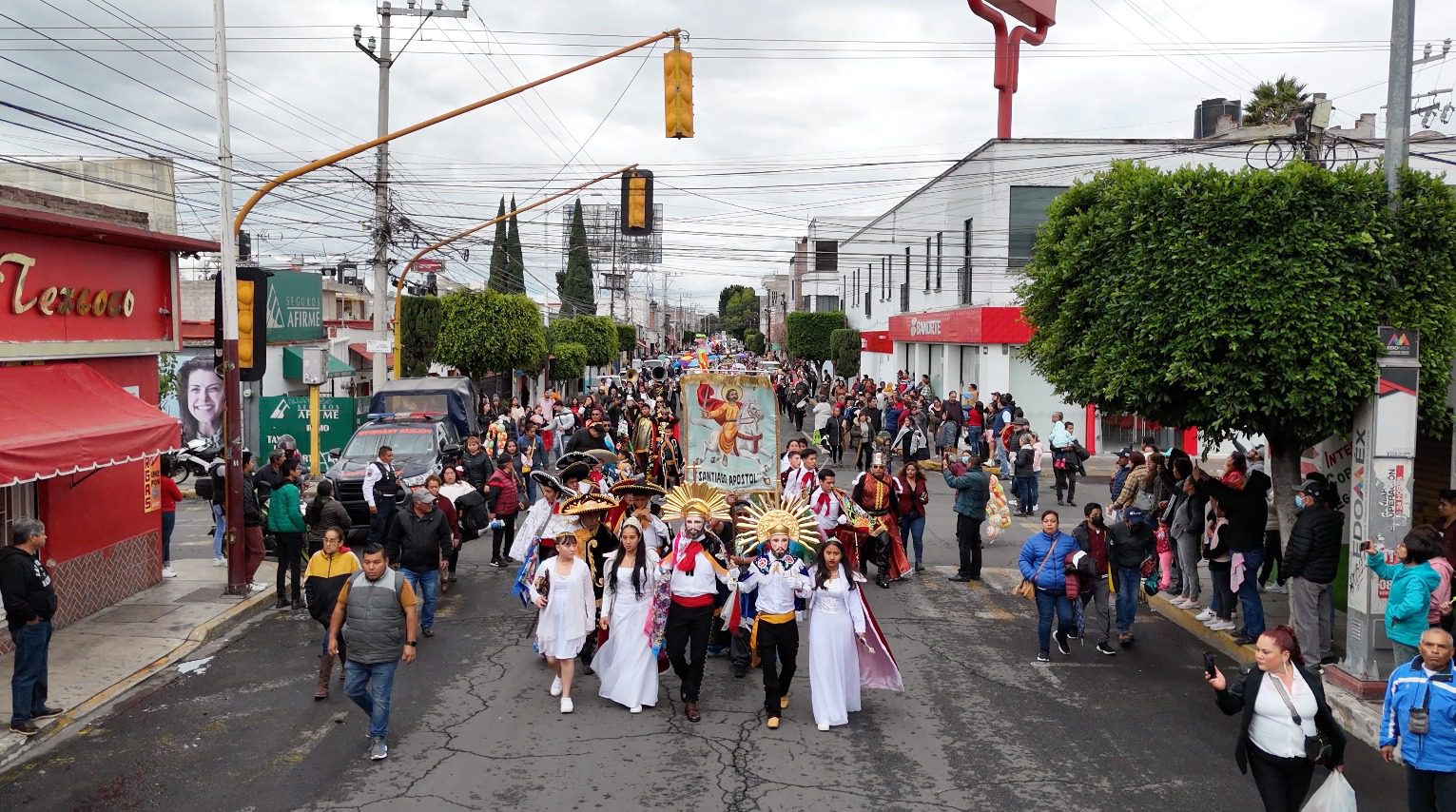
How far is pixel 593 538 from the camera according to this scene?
399 inches

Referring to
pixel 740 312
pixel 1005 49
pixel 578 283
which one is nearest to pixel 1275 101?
pixel 1005 49

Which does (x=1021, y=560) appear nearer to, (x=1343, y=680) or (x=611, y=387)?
(x=1343, y=680)

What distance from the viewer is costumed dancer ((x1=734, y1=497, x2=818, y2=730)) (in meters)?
8.74

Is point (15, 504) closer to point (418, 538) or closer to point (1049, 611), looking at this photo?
point (418, 538)

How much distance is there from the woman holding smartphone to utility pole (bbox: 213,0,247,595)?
35.6 ft

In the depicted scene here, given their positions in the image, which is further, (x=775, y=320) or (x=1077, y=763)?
(x=775, y=320)

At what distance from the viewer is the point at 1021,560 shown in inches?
423

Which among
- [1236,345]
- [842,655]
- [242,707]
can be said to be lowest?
[242,707]

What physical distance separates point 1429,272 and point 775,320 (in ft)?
374

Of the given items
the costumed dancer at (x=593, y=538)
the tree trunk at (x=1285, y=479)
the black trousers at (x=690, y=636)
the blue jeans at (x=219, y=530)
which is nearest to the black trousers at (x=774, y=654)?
the black trousers at (x=690, y=636)

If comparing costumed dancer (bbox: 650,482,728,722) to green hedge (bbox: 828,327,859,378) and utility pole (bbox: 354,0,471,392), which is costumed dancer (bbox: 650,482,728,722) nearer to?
utility pole (bbox: 354,0,471,392)

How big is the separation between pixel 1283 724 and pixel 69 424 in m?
10.3

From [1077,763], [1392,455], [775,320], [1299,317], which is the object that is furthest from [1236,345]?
[775,320]

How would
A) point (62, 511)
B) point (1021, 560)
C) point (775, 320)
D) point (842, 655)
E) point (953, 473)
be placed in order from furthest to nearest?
point (775, 320) < point (953, 473) < point (62, 511) < point (1021, 560) < point (842, 655)
